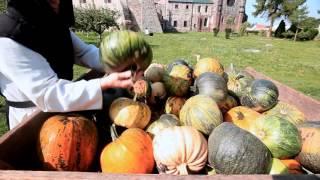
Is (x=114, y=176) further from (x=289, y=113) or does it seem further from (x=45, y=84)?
(x=289, y=113)

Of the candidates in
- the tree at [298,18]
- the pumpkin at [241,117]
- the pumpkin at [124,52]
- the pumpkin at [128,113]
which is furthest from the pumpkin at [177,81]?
the tree at [298,18]

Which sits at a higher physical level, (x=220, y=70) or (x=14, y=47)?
(x=14, y=47)

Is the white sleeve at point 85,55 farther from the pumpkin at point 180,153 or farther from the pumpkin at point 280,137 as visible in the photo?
the pumpkin at point 280,137

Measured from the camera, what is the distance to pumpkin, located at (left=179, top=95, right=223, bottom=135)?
2.25 meters

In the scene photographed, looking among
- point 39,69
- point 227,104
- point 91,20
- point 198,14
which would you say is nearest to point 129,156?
point 39,69

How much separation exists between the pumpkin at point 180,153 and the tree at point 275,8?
4954cm

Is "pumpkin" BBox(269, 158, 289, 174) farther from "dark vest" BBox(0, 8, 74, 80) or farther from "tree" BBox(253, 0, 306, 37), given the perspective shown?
"tree" BBox(253, 0, 306, 37)

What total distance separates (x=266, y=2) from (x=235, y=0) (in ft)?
48.8

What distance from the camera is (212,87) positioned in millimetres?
2775

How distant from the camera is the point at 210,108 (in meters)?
2.35

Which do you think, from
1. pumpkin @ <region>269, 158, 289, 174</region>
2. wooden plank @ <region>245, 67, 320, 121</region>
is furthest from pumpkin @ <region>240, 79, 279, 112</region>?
pumpkin @ <region>269, 158, 289, 174</region>

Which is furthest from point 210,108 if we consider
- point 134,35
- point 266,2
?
point 266,2

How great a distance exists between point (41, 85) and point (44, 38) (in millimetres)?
472

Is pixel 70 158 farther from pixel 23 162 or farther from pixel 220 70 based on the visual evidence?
pixel 220 70
